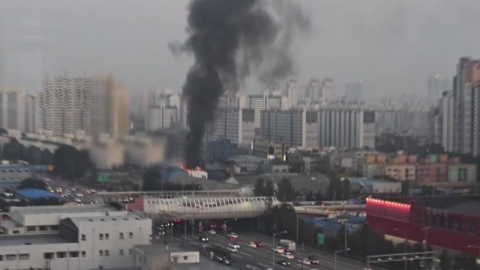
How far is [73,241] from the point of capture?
5480mm

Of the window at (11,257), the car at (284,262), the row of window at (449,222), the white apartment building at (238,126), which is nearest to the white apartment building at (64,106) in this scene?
the white apartment building at (238,126)

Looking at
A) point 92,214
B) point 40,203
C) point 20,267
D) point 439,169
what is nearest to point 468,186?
point 439,169

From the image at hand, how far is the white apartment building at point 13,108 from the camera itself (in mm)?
12195

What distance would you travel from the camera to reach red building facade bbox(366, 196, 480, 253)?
6691 millimetres

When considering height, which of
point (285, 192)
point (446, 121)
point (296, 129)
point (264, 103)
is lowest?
point (285, 192)

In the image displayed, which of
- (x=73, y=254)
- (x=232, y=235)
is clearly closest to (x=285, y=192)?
(x=232, y=235)

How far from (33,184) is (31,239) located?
17.3ft

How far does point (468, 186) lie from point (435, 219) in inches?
225

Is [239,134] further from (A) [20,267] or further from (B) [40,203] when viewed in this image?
(A) [20,267]

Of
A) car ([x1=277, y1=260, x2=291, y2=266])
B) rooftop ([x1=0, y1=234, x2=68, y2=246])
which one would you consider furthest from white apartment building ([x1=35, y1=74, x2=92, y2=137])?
rooftop ([x1=0, y1=234, x2=68, y2=246])

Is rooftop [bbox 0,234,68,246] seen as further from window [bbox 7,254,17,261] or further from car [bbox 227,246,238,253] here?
car [bbox 227,246,238,253]

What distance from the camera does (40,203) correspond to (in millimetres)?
8539

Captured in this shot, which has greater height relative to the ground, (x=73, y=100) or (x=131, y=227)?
(x=73, y=100)

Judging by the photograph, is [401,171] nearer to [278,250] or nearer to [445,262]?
[278,250]
